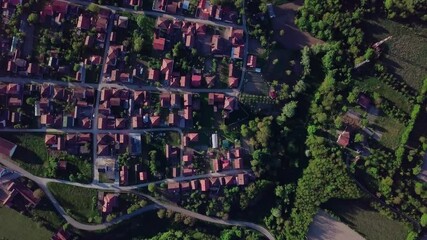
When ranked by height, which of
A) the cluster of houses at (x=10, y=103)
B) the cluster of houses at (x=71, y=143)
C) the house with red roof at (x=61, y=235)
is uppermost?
the cluster of houses at (x=10, y=103)

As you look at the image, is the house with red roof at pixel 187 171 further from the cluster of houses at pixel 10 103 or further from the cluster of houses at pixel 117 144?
the cluster of houses at pixel 10 103

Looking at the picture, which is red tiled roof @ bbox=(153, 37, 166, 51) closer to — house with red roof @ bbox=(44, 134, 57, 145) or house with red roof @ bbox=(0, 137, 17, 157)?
house with red roof @ bbox=(44, 134, 57, 145)

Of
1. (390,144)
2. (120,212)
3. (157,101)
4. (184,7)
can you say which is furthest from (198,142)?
(390,144)

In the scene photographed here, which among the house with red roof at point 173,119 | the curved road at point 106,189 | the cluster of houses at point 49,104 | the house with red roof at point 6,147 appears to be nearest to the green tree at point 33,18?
the cluster of houses at point 49,104

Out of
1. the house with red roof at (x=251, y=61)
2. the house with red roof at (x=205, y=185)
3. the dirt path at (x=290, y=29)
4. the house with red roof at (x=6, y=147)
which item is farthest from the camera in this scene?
the dirt path at (x=290, y=29)

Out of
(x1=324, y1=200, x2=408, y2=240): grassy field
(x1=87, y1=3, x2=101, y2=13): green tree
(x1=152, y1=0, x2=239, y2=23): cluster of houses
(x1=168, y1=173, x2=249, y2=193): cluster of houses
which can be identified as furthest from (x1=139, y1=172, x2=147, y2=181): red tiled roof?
(x1=324, y1=200, x2=408, y2=240): grassy field

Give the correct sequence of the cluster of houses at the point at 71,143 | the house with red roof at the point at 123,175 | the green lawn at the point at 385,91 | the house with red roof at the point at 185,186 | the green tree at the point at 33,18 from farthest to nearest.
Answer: the green lawn at the point at 385,91 < the house with red roof at the point at 185,186 < the house with red roof at the point at 123,175 < the cluster of houses at the point at 71,143 < the green tree at the point at 33,18
